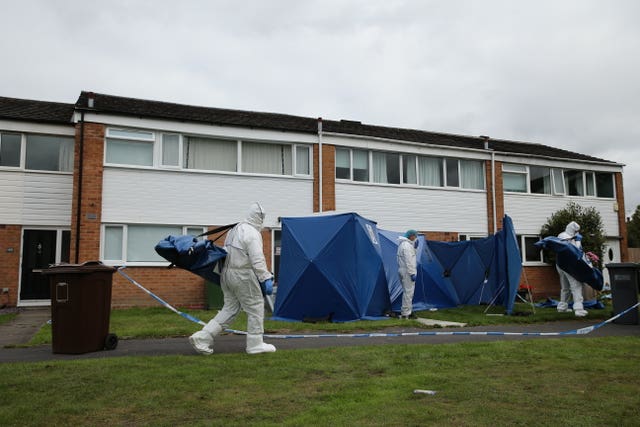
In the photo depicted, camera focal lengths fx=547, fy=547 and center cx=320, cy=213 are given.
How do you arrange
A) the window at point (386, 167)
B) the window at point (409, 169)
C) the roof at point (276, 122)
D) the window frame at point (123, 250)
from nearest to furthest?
1. the window frame at point (123, 250)
2. the roof at point (276, 122)
3. the window at point (386, 167)
4. the window at point (409, 169)

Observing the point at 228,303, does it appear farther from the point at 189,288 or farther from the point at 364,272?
the point at 189,288

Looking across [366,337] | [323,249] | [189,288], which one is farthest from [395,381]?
[189,288]

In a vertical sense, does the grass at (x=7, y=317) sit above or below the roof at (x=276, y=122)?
below

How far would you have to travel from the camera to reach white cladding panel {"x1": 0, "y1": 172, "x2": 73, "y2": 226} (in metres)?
14.7

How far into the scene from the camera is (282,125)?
55.4 ft

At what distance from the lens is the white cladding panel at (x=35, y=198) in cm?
1470

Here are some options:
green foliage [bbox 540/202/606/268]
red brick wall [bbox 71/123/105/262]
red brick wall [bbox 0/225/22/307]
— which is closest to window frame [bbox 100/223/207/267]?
red brick wall [bbox 71/123/105/262]

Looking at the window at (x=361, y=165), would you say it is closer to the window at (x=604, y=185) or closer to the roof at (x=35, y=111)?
the roof at (x=35, y=111)

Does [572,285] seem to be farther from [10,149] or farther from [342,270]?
[10,149]

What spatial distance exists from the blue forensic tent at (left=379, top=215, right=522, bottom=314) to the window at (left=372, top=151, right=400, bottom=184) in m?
4.03

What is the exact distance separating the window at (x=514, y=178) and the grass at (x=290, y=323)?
7809 millimetres

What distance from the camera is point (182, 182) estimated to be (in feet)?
50.1

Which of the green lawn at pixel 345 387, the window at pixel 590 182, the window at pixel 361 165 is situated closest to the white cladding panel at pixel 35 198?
the window at pixel 361 165

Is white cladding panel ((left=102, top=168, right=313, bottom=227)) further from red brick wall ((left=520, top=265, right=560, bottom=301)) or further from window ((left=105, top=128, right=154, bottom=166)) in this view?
red brick wall ((left=520, top=265, right=560, bottom=301))
